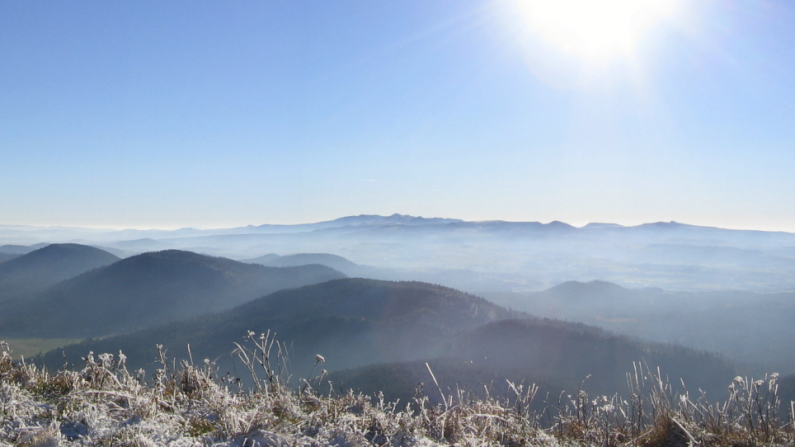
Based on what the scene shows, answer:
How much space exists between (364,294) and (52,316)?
14425 centimetres

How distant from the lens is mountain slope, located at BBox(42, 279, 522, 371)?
385 feet

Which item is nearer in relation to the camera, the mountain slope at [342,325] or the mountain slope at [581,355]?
the mountain slope at [581,355]

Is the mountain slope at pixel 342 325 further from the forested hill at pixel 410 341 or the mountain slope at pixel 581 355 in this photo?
the mountain slope at pixel 581 355

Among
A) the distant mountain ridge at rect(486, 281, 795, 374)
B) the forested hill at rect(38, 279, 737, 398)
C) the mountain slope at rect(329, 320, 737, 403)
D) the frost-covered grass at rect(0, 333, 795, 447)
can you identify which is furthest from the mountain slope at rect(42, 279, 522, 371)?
the frost-covered grass at rect(0, 333, 795, 447)

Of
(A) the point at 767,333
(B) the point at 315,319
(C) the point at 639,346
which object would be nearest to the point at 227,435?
(C) the point at 639,346

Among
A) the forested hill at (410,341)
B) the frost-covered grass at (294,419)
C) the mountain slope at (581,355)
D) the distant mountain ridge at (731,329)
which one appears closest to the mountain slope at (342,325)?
the forested hill at (410,341)

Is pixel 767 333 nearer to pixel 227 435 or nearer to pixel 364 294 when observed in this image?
pixel 364 294

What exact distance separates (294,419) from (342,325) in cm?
12684

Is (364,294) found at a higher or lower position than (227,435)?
lower

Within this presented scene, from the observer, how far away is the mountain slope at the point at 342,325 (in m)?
117

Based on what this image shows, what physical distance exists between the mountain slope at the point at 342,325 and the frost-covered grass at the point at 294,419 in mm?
104404

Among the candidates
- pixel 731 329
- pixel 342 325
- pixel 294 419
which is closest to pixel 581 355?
pixel 342 325

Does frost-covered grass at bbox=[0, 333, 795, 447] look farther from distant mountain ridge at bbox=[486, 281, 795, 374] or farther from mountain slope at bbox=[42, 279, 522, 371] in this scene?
distant mountain ridge at bbox=[486, 281, 795, 374]

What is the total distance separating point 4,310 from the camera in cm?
19462
